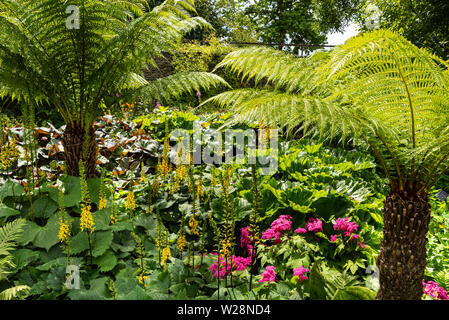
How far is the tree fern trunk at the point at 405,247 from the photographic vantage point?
158 cm

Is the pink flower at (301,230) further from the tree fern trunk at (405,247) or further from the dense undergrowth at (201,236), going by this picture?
the tree fern trunk at (405,247)

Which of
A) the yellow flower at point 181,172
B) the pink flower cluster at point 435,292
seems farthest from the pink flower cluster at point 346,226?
the yellow flower at point 181,172

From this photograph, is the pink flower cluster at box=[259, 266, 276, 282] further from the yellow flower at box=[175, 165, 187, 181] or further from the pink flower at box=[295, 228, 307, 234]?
the yellow flower at box=[175, 165, 187, 181]

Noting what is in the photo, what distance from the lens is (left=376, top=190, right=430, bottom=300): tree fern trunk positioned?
158 cm

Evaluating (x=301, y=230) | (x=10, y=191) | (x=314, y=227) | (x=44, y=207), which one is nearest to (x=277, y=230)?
(x=301, y=230)

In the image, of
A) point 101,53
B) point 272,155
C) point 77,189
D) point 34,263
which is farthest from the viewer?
point 272,155

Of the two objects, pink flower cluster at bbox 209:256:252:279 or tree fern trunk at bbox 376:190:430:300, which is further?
pink flower cluster at bbox 209:256:252:279

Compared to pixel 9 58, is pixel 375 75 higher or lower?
lower

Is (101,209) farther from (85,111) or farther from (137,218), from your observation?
(85,111)

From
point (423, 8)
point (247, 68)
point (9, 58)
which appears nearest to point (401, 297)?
point (247, 68)

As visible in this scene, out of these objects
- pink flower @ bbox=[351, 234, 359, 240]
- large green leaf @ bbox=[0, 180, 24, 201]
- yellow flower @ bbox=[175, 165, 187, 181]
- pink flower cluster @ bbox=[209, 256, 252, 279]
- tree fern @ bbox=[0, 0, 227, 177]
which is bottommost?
pink flower cluster @ bbox=[209, 256, 252, 279]

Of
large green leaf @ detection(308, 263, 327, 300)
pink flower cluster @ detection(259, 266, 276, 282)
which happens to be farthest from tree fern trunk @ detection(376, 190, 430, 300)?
pink flower cluster @ detection(259, 266, 276, 282)

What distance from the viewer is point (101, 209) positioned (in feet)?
7.01
